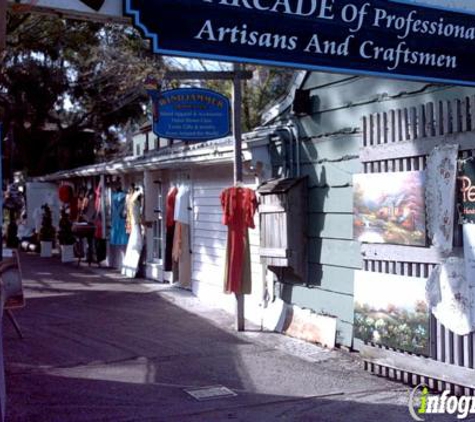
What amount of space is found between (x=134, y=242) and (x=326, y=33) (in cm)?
1009

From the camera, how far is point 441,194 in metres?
5.75

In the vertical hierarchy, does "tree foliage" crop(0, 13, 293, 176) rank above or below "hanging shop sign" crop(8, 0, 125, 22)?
above

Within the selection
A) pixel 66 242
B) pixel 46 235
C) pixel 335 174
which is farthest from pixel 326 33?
pixel 46 235

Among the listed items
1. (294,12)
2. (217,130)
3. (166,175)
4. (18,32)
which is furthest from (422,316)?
(18,32)

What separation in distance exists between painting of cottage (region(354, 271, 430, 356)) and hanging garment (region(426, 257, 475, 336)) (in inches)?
4.6

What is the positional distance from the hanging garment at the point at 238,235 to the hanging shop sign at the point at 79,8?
4.46m

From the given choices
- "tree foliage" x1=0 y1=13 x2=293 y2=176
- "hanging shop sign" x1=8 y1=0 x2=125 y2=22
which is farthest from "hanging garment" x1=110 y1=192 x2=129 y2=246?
"hanging shop sign" x1=8 y1=0 x2=125 y2=22

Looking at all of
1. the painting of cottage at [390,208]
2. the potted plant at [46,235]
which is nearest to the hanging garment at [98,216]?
the potted plant at [46,235]

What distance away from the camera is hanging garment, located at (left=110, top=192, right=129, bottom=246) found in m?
15.1

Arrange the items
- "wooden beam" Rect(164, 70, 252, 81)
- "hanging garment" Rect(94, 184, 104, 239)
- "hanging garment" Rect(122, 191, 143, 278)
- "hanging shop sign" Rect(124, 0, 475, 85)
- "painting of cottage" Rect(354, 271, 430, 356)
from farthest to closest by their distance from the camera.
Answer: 1. "hanging garment" Rect(94, 184, 104, 239)
2. "hanging garment" Rect(122, 191, 143, 278)
3. "wooden beam" Rect(164, 70, 252, 81)
4. "painting of cottage" Rect(354, 271, 430, 356)
5. "hanging shop sign" Rect(124, 0, 475, 85)

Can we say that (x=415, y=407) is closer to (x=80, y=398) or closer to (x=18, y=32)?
(x=80, y=398)

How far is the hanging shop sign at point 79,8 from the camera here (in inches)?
164

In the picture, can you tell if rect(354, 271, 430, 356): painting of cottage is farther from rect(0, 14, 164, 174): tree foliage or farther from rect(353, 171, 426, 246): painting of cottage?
rect(0, 14, 164, 174): tree foliage

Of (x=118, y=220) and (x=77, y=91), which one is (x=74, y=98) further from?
(x=118, y=220)
